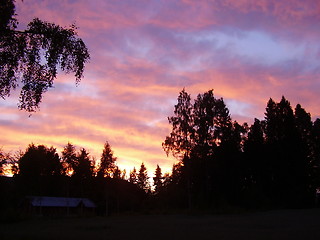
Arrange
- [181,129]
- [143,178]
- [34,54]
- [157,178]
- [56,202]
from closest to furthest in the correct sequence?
[34,54], [181,129], [56,202], [143,178], [157,178]

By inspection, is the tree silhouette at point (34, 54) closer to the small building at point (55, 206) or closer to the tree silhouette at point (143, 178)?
the small building at point (55, 206)

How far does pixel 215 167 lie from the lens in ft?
175

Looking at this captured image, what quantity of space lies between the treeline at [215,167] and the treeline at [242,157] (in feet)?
0.46

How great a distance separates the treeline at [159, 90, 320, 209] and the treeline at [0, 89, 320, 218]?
0.46 feet

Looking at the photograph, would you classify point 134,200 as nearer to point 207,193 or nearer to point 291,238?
point 207,193

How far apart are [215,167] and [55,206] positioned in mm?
35056

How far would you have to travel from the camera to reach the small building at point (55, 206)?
62.5 meters

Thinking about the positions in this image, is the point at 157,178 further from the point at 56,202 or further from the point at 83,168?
the point at 56,202

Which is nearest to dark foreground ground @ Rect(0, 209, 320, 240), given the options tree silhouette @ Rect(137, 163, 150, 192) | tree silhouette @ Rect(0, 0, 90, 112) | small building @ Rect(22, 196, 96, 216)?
tree silhouette @ Rect(0, 0, 90, 112)

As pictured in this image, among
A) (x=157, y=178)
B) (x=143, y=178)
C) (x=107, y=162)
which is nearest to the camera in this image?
(x=107, y=162)

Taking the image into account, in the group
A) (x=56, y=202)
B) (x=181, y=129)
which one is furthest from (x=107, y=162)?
(x=181, y=129)

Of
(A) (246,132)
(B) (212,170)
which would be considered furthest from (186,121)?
(A) (246,132)

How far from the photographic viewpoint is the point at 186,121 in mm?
50844

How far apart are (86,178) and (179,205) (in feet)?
92.1
